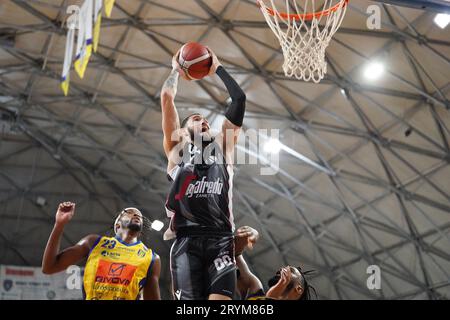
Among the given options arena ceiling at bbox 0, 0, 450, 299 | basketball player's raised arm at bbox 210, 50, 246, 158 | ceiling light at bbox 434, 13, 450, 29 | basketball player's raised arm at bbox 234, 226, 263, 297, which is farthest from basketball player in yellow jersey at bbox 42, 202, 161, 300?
arena ceiling at bbox 0, 0, 450, 299

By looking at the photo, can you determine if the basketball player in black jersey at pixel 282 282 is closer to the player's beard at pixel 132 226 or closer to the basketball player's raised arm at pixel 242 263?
the basketball player's raised arm at pixel 242 263

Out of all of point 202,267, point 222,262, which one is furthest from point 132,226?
point 222,262

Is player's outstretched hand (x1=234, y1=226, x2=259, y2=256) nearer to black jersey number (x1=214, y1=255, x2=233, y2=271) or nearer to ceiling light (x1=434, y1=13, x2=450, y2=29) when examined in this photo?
black jersey number (x1=214, y1=255, x2=233, y2=271)

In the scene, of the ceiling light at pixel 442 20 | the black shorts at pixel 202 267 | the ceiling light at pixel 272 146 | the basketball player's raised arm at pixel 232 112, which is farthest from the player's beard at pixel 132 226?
the ceiling light at pixel 272 146

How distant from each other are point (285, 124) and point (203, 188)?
43.1 feet

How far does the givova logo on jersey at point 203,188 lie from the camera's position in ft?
14.9

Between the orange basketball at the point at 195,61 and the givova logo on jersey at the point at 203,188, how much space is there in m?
1.11

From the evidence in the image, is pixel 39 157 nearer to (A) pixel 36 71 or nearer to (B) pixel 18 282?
(B) pixel 18 282

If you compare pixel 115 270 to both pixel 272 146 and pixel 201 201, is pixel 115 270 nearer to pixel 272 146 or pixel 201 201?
pixel 201 201

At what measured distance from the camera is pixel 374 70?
14383mm

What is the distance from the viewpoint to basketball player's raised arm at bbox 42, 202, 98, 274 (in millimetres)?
4566

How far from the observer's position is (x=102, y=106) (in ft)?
63.8

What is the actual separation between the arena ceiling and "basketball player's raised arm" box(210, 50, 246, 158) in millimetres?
8975

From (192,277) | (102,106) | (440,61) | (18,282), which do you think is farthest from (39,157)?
(192,277)
